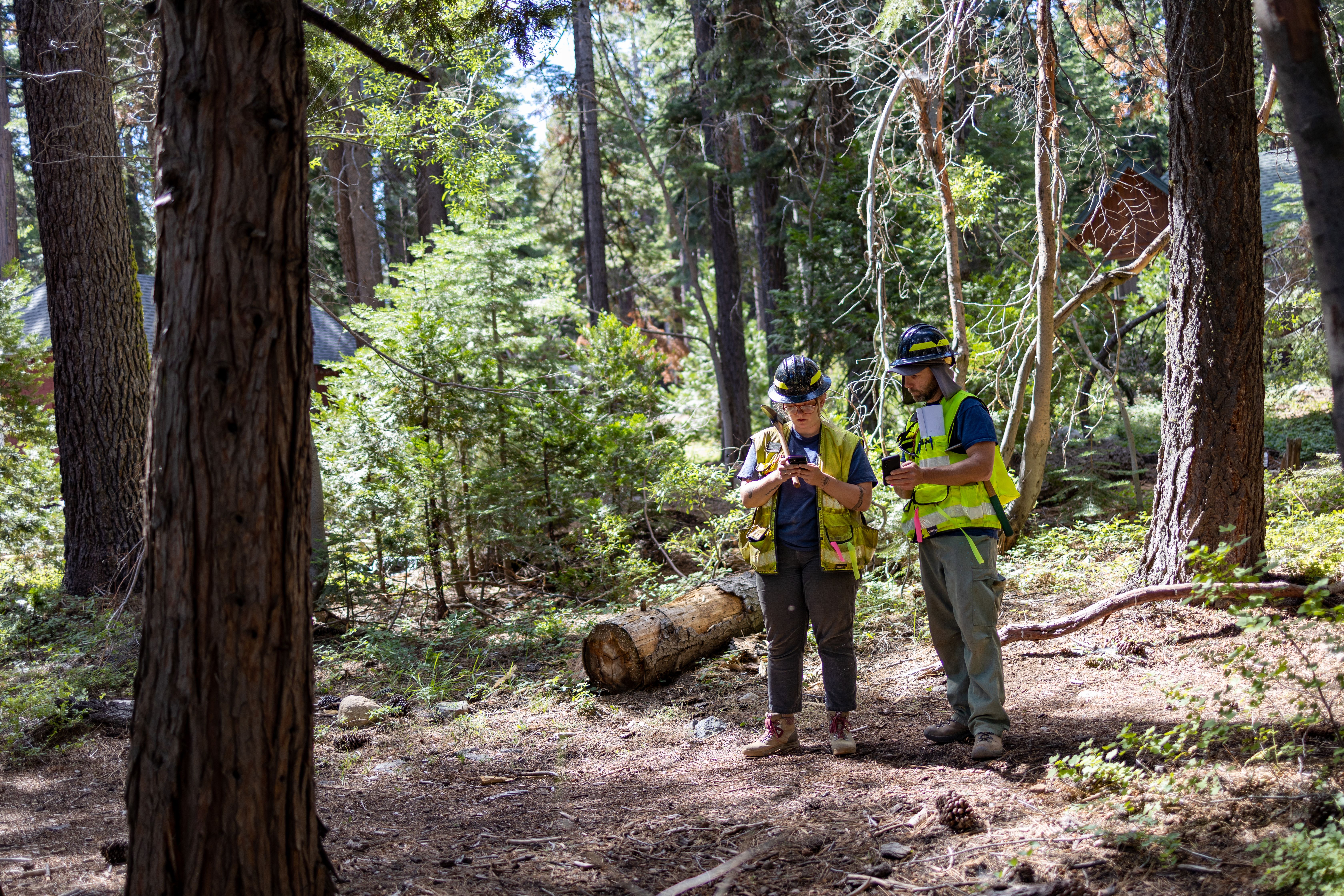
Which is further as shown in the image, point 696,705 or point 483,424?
point 483,424

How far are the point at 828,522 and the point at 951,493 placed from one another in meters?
0.63

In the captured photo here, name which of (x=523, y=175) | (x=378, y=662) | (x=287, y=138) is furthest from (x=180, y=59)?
(x=523, y=175)

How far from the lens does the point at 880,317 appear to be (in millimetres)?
8266

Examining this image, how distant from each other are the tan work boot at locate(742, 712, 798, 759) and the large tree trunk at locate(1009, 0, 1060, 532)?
4.15 metres

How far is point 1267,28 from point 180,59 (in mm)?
3245

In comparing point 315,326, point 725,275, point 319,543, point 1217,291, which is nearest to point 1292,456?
point 1217,291

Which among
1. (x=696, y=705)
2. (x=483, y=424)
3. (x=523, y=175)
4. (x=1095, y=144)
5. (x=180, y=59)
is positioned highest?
(x=523, y=175)

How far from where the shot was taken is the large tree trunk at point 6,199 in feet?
58.7


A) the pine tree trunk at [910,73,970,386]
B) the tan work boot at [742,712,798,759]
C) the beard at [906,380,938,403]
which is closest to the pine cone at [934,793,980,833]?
the tan work boot at [742,712,798,759]

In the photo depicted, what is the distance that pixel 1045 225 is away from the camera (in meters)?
7.03

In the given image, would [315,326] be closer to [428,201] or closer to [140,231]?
[140,231]

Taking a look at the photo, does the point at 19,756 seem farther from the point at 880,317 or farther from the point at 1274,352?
the point at 1274,352

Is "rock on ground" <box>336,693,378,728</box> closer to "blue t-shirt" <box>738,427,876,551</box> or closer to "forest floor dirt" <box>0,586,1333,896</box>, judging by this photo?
"forest floor dirt" <box>0,586,1333,896</box>

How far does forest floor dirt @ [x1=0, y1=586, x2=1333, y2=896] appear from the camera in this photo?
3217 millimetres
